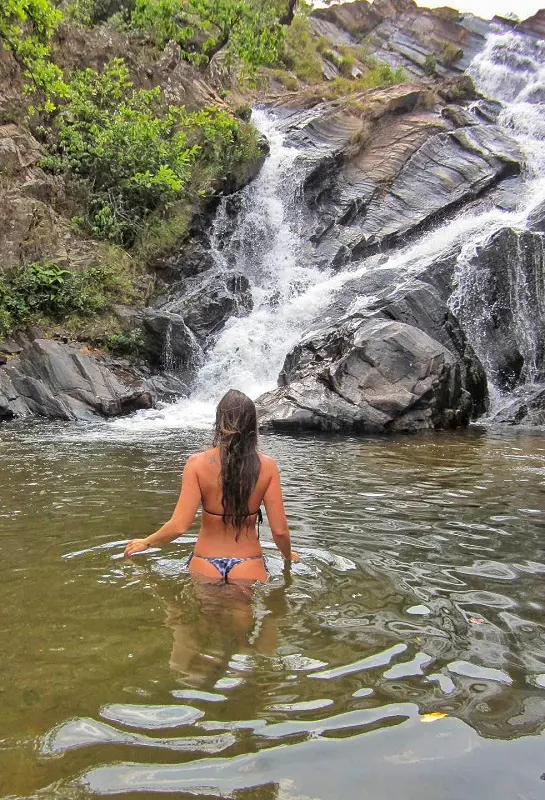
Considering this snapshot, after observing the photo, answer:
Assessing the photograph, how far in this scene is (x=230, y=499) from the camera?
13.6ft

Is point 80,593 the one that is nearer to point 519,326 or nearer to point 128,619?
point 128,619

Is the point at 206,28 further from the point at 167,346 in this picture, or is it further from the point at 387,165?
the point at 167,346

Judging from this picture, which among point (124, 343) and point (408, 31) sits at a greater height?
point (408, 31)

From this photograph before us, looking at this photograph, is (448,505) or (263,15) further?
(263,15)

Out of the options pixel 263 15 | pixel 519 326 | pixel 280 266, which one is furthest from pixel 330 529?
pixel 263 15

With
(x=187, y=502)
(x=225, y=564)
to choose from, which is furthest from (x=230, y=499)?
(x=225, y=564)

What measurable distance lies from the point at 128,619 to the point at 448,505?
415 cm

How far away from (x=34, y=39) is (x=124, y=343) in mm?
9270

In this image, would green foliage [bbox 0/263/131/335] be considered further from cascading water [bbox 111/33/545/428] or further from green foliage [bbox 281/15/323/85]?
green foliage [bbox 281/15/323/85]

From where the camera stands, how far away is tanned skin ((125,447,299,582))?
413 centimetres

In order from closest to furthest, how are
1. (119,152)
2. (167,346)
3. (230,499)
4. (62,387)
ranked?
(230,499) → (62,387) → (167,346) → (119,152)

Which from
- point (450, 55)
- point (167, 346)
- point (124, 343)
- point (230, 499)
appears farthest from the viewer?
point (450, 55)

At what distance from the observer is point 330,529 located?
233 inches

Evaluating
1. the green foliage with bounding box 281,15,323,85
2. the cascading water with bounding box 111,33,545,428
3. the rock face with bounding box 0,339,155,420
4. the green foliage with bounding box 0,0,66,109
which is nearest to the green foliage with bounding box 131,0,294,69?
the cascading water with bounding box 111,33,545,428
